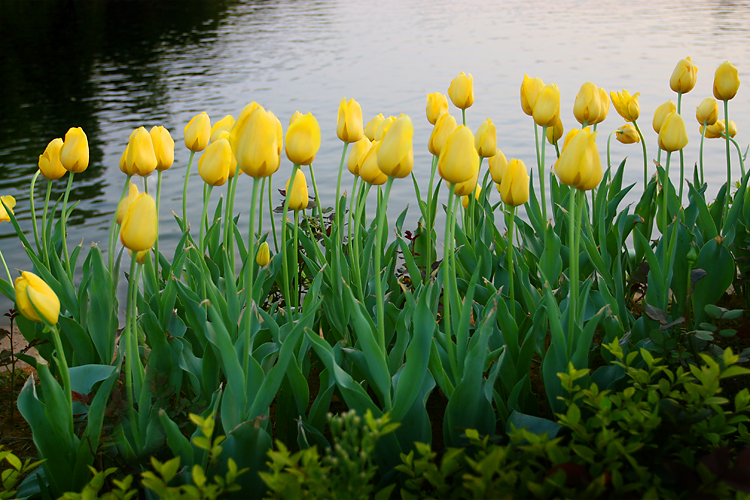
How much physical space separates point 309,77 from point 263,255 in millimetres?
13026

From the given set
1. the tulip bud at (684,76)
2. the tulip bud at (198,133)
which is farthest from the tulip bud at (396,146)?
the tulip bud at (684,76)

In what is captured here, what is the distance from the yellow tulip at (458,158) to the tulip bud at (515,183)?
20.4 inches

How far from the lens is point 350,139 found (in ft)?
7.38

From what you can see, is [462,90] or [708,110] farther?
[708,110]

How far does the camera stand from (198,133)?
230 cm

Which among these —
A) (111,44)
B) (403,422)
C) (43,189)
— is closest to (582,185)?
(403,422)

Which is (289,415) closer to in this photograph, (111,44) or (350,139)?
(350,139)

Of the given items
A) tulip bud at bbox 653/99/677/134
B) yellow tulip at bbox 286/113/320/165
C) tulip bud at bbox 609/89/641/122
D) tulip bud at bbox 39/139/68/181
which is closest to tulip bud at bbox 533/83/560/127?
tulip bud at bbox 653/99/677/134

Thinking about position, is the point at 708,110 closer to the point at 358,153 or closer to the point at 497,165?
the point at 497,165

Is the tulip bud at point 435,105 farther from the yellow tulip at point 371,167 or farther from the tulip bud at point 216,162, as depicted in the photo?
the tulip bud at point 216,162

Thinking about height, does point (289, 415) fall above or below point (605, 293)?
below

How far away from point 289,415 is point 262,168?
0.80 m

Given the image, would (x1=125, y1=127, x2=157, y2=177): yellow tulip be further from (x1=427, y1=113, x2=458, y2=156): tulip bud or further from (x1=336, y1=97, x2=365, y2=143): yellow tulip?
(x1=427, y1=113, x2=458, y2=156): tulip bud

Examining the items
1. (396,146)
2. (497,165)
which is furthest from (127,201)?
(497,165)
